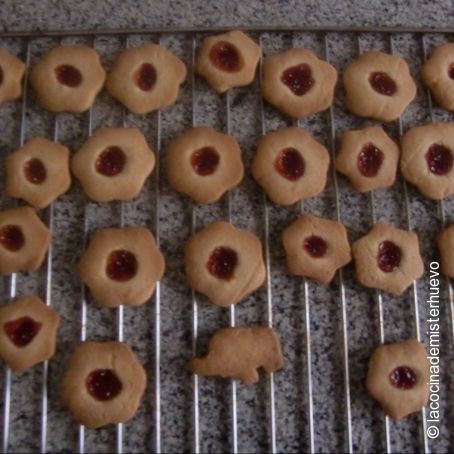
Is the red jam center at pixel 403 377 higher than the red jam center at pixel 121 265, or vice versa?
the red jam center at pixel 121 265

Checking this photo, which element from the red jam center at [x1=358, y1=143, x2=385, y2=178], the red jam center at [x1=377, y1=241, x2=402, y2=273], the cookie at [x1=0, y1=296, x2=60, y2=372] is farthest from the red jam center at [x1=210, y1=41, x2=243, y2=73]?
the cookie at [x1=0, y1=296, x2=60, y2=372]

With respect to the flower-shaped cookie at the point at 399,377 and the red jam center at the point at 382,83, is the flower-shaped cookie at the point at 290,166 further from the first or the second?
the flower-shaped cookie at the point at 399,377

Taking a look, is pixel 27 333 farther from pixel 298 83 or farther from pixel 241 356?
pixel 298 83

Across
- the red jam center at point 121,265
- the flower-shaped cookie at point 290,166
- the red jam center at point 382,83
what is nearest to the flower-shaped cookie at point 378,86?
the red jam center at point 382,83

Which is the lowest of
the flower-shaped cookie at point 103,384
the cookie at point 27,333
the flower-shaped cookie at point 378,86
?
the flower-shaped cookie at point 103,384

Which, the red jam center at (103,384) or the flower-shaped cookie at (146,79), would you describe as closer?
the red jam center at (103,384)

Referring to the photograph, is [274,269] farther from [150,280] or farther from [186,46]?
[186,46]

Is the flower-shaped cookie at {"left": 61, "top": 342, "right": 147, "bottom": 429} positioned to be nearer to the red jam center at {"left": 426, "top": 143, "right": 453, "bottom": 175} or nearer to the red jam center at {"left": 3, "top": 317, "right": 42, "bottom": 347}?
the red jam center at {"left": 3, "top": 317, "right": 42, "bottom": 347}
